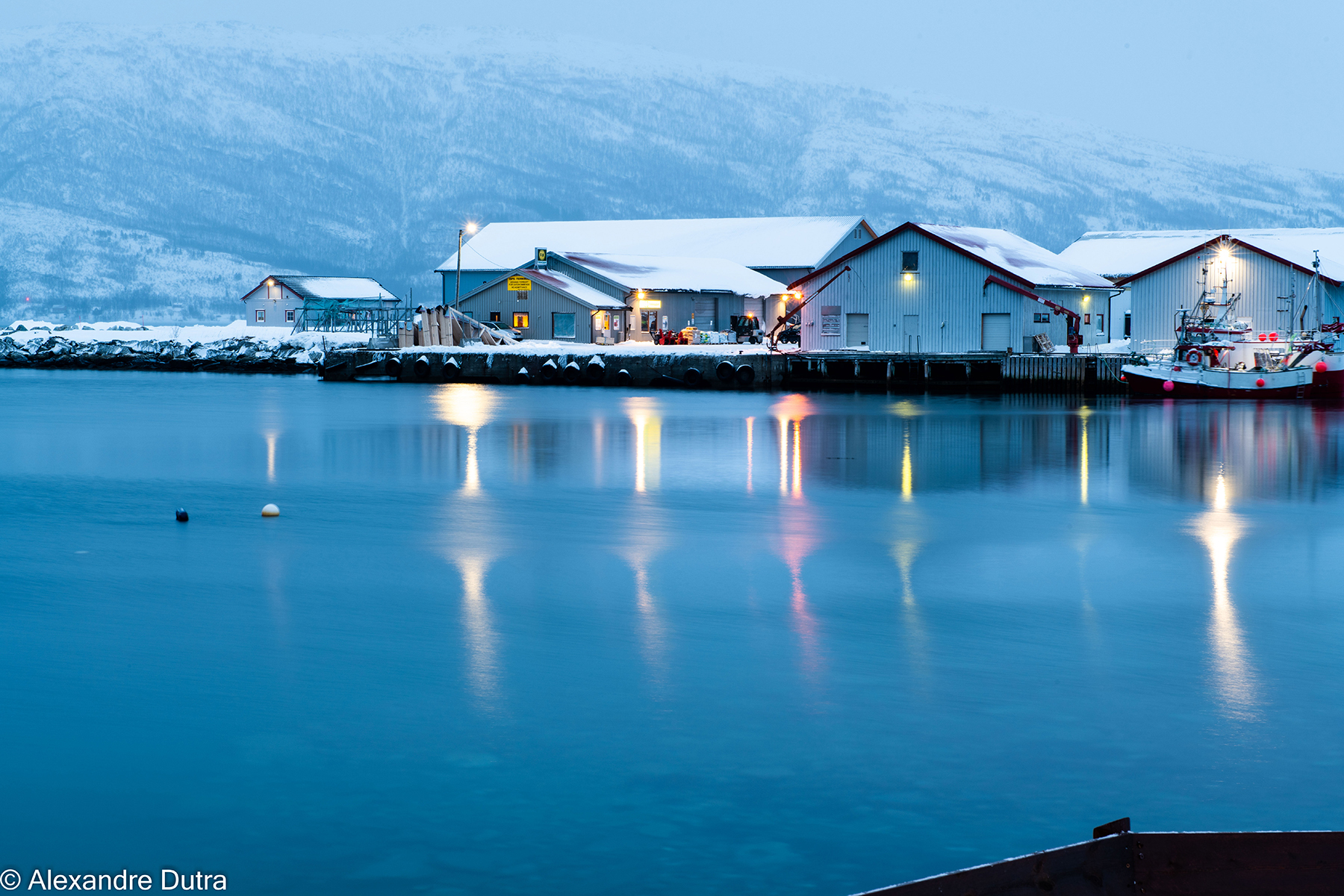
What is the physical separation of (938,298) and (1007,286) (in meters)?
2.98

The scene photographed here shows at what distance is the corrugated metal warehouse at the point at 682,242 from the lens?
90812 mm

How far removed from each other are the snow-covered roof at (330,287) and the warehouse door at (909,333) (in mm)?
57778

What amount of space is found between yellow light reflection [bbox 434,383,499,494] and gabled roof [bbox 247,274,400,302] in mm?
43303

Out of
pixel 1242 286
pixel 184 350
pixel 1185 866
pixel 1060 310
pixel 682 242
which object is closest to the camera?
pixel 1185 866

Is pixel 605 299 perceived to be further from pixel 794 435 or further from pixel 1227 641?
pixel 1227 641

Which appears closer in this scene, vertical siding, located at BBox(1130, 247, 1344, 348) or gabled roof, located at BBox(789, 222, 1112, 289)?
gabled roof, located at BBox(789, 222, 1112, 289)

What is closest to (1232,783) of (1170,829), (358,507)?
(1170,829)

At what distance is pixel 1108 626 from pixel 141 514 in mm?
15214

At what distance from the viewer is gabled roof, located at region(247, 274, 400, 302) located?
11312 centimetres

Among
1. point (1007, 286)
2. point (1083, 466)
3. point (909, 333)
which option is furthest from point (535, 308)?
point (1083, 466)

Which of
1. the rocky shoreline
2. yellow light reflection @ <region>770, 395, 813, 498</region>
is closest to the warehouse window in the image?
the rocky shoreline

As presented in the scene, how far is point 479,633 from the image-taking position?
45.6ft

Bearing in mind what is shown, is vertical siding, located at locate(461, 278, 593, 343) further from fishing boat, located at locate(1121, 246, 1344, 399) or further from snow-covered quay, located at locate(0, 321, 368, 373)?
fishing boat, located at locate(1121, 246, 1344, 399)

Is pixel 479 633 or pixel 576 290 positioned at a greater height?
pixel 576 290
